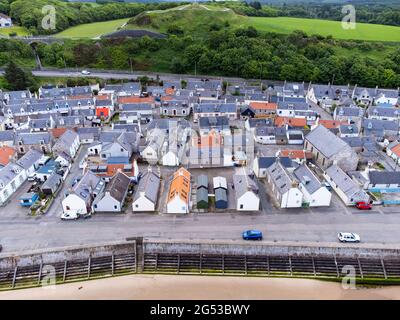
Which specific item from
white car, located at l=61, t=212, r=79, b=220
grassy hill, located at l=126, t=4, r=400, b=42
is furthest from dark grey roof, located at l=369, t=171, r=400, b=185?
grassy hill, located at l=126, t=4, r=400, b=42

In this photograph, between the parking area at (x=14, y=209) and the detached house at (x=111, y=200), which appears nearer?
the detached house at (x=111, y=200)

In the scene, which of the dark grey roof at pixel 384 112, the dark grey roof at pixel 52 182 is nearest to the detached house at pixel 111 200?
the dark grey roof at pixel 52 182

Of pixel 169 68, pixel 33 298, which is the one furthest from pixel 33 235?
pixel 169 68

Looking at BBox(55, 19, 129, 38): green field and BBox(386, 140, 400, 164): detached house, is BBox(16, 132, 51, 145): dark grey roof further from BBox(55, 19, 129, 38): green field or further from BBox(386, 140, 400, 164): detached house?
BBox(55, 19, 129, 38): green field

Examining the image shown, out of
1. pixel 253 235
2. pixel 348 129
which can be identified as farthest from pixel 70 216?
pixel 348 129

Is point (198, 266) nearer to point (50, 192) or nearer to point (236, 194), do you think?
point (236, 194)

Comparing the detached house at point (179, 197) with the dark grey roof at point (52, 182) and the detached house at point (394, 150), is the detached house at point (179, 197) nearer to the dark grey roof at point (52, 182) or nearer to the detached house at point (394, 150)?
the dark grey roof at point (52, 182)

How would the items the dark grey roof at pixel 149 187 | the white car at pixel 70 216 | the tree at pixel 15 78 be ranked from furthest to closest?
the tree at pixel 15 78 < the dark grey roof at pixel 149 187 < the white car at pixel 70 216
